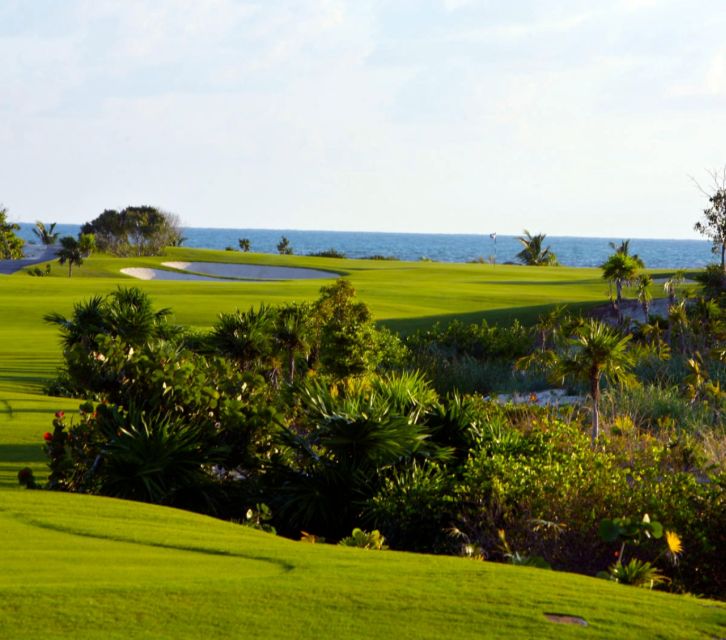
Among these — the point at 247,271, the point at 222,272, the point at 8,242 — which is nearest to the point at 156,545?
the point at 247,271

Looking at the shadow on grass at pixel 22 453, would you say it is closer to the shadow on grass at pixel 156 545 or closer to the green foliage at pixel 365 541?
the shadow on grass at pixel 156 545

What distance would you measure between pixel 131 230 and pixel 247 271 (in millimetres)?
23105

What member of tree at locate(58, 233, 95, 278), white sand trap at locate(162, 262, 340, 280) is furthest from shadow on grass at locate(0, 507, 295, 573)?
white sand trap at locate(162, 262, 340, 280)

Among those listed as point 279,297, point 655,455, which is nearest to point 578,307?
point 279,297

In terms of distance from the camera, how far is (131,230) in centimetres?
9319

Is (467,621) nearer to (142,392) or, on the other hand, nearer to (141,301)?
(142,392)

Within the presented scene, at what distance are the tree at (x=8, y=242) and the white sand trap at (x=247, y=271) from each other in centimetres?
2140

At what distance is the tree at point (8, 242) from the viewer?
8862 centimetres

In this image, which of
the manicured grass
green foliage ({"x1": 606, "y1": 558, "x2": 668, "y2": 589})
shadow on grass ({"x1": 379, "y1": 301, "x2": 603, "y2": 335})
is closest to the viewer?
the manicured grass

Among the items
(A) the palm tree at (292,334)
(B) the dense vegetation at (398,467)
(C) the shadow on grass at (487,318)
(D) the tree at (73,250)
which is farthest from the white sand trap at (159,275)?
(B) the dense vegetation at (398,467)

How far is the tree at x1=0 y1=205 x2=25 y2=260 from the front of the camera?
88.6 metres

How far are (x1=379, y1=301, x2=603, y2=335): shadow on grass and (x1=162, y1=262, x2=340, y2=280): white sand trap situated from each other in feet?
106

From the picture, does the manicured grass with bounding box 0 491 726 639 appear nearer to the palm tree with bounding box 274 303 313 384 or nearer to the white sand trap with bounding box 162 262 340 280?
the palm tree with bounding box 274 303 313 384

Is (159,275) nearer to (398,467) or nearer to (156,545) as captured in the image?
(398,467)
